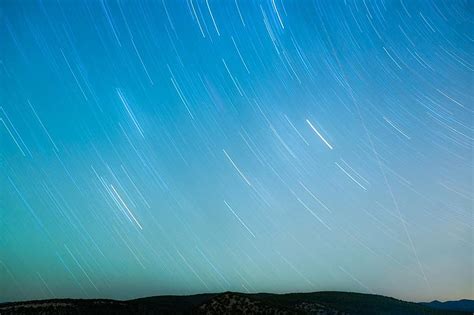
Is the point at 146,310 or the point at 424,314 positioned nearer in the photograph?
the point at 146,310

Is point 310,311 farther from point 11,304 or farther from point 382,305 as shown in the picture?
point 11,304

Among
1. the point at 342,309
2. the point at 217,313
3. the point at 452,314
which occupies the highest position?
the point at 217,313

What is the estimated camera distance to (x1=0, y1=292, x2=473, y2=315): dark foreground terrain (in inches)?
3489

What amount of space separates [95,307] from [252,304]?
118 ft

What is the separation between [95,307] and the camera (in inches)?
4082

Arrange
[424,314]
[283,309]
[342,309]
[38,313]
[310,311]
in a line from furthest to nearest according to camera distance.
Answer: [424,314], [342,309], [310,311], [38,313], [283,309]

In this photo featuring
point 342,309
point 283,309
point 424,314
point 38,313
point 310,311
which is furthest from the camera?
point 424,314

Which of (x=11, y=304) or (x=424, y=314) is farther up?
(x=11, y=304)

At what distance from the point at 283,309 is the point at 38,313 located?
49428 millimetres

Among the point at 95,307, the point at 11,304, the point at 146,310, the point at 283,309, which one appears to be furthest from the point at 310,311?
the point at 11,304

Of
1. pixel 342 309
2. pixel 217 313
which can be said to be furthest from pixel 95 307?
pixel 342 309

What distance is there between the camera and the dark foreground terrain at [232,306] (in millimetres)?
88625

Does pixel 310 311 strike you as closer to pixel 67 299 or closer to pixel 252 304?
pixel 252 304

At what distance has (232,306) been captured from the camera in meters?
88.8
